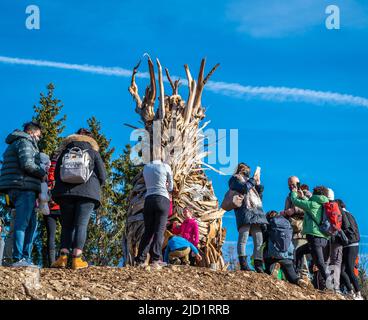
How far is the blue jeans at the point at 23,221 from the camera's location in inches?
350

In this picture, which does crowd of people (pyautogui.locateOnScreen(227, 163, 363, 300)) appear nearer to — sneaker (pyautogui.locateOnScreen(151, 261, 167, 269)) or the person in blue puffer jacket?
the person in blue puffer jacket

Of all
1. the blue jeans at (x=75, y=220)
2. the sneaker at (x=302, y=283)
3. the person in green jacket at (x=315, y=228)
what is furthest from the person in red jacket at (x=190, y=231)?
the blue jeans at (x=75, y=220)

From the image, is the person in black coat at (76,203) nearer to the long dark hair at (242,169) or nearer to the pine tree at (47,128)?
the long dark hair at (242,169)

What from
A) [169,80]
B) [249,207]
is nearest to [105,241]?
[169,80]

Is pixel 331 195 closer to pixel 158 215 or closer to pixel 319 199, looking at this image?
pixel 319 199

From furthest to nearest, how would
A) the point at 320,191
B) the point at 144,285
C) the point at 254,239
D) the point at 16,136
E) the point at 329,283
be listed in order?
the point at 320,191
the point at 329,283
the point at 254,239
the point at 16,136
the point at 144,285

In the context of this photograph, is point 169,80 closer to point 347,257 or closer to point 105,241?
point 347,257

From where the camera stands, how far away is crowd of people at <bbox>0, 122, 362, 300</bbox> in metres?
8.97

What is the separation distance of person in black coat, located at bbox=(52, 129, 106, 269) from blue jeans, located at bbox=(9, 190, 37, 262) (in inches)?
13.1

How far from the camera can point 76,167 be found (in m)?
8.88

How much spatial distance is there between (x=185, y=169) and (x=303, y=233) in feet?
9.86

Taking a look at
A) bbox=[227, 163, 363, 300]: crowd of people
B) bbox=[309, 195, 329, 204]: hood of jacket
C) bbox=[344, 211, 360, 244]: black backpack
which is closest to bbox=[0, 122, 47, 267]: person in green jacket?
bbox=[227, 163, 363, 300]: crowd of people

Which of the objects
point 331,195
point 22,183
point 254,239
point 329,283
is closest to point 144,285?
point 22,183

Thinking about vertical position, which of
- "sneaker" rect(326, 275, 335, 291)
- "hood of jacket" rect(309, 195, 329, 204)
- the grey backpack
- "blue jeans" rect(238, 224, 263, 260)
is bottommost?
"sneaker" rect(326, 275, 335, 291)
